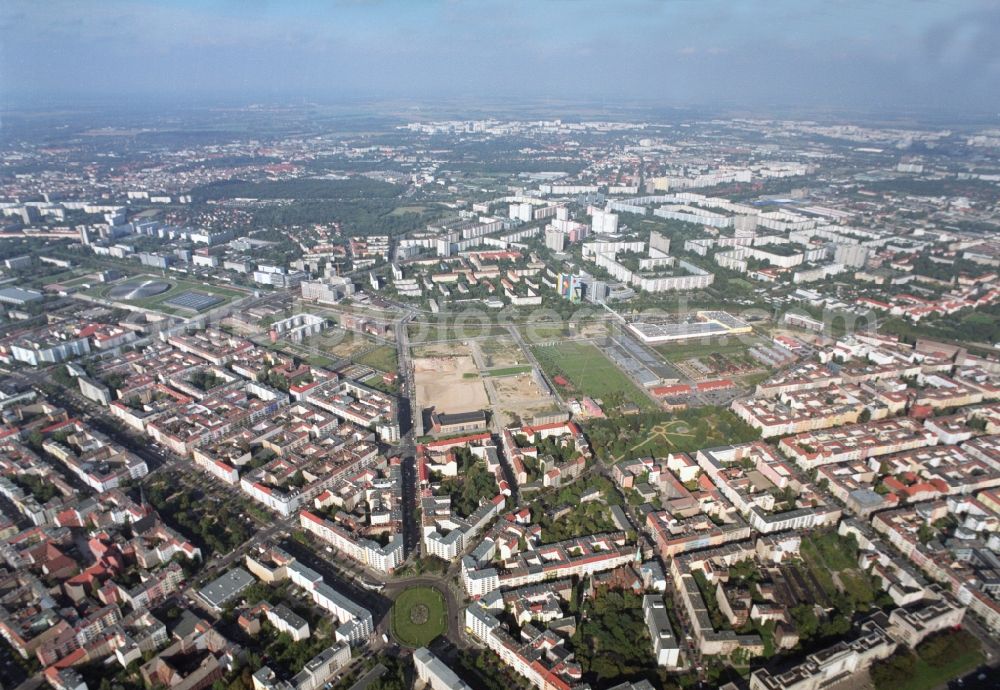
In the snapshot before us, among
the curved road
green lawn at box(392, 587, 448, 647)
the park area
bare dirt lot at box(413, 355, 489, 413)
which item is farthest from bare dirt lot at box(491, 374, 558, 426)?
green lawn at box(392, 587, 448, 647)

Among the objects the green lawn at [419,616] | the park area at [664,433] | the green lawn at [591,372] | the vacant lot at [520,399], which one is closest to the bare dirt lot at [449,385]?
the vacant lot at [520,399]

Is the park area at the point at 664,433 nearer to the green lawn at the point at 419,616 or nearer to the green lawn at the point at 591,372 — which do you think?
the green lawn at the point at 591,372

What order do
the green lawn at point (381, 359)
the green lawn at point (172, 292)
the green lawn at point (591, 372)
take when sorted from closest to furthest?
the green lawn at point (591, 372) < the green lawn at point (381, 359) < the green lawn at point (172, 292)

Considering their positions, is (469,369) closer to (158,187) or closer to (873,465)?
(873,465)

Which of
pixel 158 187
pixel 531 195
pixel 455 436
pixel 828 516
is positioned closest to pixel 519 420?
pixel 455 436

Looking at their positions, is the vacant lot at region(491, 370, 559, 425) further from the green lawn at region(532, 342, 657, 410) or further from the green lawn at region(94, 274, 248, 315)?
the green lawn at region(94, 274, 248, 315)

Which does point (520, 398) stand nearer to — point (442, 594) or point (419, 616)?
point (442, 594)
